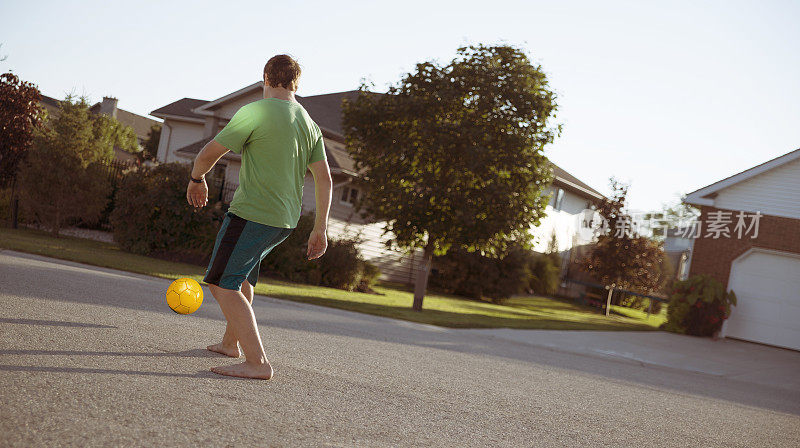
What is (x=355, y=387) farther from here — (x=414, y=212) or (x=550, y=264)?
(x=550, y=264)

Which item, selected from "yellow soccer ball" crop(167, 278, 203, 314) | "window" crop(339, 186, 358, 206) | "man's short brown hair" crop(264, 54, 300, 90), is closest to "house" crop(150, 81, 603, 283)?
"window" crop(339, 186, 358, 206)

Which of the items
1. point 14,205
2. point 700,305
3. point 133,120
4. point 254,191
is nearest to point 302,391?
point 254,191

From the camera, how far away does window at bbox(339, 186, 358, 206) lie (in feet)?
74.8

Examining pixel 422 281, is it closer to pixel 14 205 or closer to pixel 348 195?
pixel 348 195

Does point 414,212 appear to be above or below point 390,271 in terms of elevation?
above

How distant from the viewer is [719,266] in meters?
19.6

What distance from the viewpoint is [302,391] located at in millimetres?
4504

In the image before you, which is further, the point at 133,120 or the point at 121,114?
the point at 133,120

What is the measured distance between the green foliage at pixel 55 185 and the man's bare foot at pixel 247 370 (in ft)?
47.7

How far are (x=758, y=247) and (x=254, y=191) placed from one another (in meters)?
18.1

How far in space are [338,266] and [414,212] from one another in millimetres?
3681

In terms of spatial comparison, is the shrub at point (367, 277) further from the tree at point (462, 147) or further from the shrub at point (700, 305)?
the shrub at point (700, 305)

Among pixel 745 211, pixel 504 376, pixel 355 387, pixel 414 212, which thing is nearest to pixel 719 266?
pixel 745 211

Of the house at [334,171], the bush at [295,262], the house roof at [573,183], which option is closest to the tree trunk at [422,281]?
the house at [334,171]
